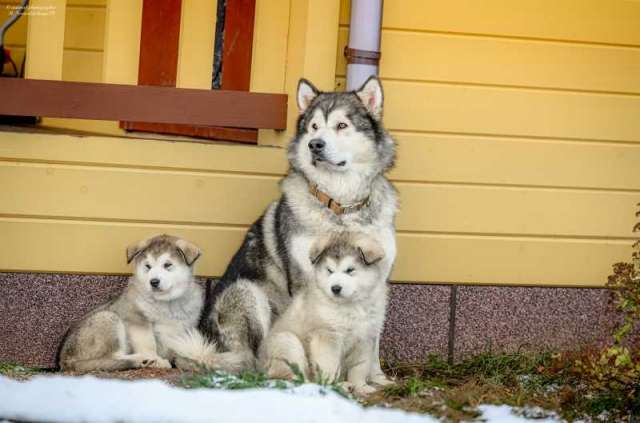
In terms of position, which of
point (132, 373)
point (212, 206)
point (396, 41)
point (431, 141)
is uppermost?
point (396, 41)

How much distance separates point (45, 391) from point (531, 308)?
317 cm

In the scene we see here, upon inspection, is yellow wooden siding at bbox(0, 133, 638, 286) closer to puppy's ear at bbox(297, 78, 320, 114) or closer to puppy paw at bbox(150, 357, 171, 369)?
puppy's ear at bbox(297, 78, 320, 114)

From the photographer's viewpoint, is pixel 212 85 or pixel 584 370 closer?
pixel 584 370

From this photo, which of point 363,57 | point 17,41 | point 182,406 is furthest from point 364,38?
point 17,41

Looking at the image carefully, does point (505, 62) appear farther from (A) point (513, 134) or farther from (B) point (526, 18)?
(A) point (513, 134)

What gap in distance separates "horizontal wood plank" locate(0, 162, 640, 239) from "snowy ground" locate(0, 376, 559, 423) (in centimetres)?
155

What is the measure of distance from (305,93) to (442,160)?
1.14 m

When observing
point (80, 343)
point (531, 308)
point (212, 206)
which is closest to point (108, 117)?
point (212, 206)

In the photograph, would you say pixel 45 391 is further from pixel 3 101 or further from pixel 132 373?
pixel 3 101

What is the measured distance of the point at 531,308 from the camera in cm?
666

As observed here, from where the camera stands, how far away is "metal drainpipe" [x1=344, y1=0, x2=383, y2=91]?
611 centimetres

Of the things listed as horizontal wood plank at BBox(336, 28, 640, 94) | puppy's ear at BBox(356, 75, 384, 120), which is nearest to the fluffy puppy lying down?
puppy's ear at BBox(356, 75, 384, 120)

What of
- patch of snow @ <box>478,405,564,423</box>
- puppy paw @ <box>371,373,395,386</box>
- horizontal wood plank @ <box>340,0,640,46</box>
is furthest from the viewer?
horizontal wood plank @ <box>340,0,640,46</box>

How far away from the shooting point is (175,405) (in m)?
4.71
